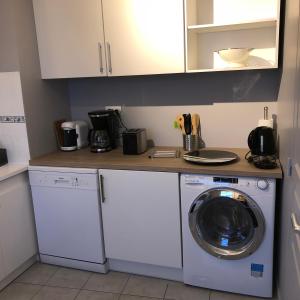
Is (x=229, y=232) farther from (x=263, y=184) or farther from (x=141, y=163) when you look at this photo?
(x=141, y=163)

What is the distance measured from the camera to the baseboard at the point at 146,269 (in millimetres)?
2246

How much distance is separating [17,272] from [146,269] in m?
0.95

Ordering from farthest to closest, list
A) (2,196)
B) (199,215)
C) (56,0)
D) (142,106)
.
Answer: (142,106)
(56,0)
(2,196)
(199,215)

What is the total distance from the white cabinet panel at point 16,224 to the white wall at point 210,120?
94cm

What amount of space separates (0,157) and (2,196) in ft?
1.15

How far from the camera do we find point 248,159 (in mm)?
2082

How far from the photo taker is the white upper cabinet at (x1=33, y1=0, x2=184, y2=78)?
2.12 m

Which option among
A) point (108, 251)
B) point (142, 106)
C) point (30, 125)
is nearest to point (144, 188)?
point (108, 251)

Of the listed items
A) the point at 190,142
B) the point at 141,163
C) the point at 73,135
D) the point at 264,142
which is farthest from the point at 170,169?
the point at 73,135

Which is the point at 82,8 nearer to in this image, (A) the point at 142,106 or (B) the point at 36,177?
(A) the point at 142,106

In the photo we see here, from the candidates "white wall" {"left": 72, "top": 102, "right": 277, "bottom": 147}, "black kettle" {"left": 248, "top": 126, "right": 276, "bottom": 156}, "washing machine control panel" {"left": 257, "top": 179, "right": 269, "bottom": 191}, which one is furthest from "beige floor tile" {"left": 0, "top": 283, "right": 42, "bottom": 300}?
"black kettle" {"left": 248, "top": 126, "right": 276, "bottom": 156}

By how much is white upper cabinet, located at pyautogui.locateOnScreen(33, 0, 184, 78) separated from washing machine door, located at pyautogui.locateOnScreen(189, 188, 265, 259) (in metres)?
0.88

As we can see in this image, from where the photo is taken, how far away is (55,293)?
218 cm

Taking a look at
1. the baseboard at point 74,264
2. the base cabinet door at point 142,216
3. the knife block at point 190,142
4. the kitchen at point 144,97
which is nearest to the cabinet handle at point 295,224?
the base cabinet door at point 142,216
